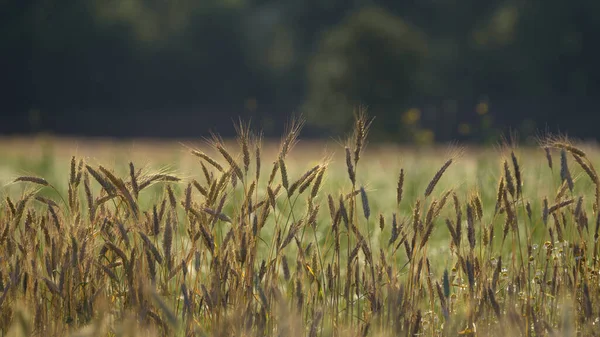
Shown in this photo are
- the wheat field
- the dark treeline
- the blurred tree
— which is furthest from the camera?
the dark treeline

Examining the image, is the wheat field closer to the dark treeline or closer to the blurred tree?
the blurred tree

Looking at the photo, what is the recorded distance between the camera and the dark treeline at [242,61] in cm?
3703

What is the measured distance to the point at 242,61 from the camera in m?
44.7

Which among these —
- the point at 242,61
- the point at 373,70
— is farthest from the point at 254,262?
the point at 242,61

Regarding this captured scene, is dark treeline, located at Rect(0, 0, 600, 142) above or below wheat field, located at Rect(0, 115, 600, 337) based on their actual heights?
above

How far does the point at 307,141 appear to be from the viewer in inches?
1668

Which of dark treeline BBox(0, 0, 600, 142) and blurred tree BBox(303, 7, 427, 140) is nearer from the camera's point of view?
blurred tree BBox(303, 7, 427, 140)

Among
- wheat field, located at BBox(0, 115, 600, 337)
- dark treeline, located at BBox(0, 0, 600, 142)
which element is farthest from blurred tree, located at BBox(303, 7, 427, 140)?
wheat field, located at BBox(0, 115, 600, 337)

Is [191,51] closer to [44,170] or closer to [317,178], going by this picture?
[44,170]

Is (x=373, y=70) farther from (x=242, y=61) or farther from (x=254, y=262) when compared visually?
(x=254, y=262)

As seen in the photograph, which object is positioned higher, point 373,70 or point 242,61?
point 242,61

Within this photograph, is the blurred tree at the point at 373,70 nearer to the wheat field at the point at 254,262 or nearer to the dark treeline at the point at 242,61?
the dark treeline at the point at 242,61

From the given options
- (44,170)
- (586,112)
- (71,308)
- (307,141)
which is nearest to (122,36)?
(307,141)

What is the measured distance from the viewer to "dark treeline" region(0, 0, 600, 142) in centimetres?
3703
